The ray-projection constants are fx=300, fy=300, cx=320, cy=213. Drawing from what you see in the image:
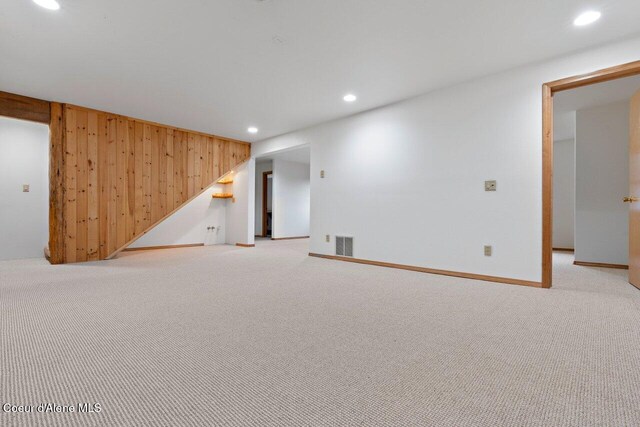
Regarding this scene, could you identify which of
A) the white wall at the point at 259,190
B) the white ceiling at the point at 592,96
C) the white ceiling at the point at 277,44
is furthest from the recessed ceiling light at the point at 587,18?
the white wall at the point at 259,190

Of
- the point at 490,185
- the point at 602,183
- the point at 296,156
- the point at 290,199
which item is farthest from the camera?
the point at 290,199

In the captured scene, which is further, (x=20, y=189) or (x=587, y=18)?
(x=20, y=189)

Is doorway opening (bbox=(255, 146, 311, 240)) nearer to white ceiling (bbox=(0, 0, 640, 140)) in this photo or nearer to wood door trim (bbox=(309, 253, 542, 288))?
wood door trim (bbox=(309, 253, 542, 288))

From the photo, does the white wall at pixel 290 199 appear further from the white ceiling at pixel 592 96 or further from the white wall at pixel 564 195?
the white wall at pixel 564 195

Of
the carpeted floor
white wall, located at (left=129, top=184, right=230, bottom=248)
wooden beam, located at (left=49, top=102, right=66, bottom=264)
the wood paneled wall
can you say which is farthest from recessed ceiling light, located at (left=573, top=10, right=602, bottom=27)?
white wall, located at (left=129, top=184, right=230, bottom=248)

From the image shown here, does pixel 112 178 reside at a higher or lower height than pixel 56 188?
higher

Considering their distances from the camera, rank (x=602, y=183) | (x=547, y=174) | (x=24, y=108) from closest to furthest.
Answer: (x=547, y=174) → (x=24, y=108) → (x=602, y=183)

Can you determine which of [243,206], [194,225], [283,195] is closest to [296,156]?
[283,195]

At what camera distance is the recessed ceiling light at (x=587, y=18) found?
2283mm

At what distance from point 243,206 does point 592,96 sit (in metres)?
6.27

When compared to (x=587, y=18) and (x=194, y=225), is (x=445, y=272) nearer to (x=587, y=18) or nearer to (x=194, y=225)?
(x=587, y=18)

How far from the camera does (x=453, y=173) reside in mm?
3572

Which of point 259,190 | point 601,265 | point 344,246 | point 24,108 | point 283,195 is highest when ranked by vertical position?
point 24,108

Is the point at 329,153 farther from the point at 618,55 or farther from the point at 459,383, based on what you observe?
the point at 459,383
